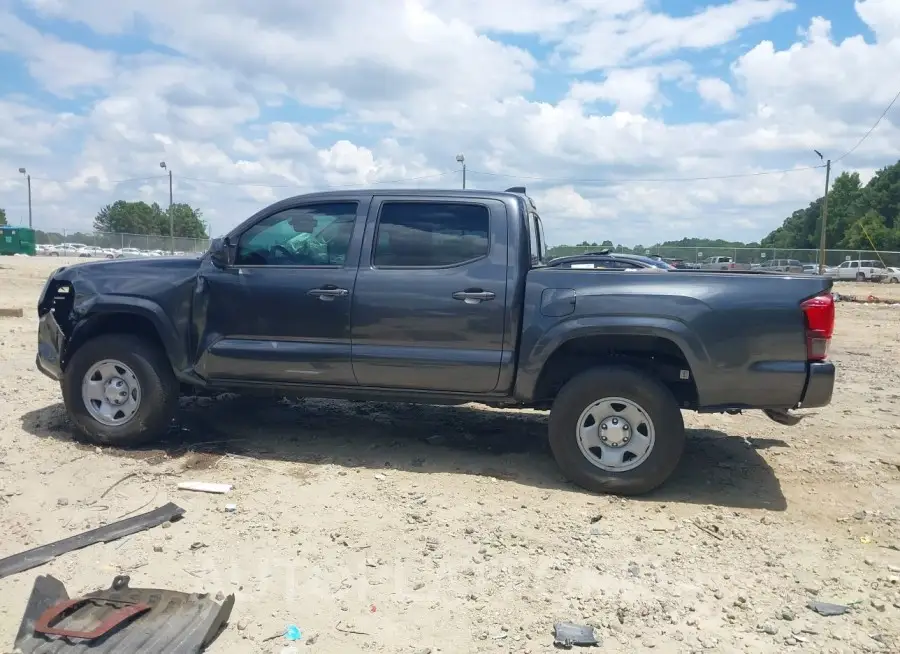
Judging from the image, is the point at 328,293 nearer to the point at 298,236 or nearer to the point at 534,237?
the point at 298,236

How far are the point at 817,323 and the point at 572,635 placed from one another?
2537mm

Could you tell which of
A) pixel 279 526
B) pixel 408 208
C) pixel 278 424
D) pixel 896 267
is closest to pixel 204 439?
pixel 278 424

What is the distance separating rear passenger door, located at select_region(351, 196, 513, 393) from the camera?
505cm

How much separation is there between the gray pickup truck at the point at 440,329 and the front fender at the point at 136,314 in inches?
0.5

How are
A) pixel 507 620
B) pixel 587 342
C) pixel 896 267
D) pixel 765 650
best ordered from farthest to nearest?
1. pixel 896 267
2. pixel 587 342
3. pixel 507 620
4. pixel 765 650

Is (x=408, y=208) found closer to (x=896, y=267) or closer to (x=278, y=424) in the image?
(x=278, y=424)

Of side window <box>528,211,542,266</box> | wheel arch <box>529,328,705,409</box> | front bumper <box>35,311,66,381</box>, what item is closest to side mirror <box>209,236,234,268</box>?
front bumper <box>35,311,66,381</box>

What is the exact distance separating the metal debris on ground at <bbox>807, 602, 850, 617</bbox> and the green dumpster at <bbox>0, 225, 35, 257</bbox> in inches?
2309

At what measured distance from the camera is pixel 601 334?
483cm

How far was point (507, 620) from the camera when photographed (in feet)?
11.0

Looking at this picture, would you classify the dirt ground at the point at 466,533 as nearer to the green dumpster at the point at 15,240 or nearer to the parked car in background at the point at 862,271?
the parked car in background at the point at 862,271

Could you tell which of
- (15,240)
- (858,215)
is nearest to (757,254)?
(858,215)

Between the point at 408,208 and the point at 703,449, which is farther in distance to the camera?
the point at 703,449

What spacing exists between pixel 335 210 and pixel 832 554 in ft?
12.8
